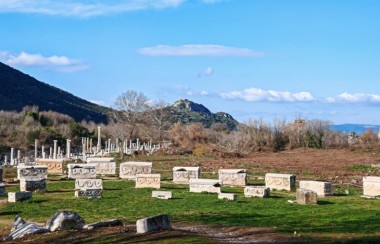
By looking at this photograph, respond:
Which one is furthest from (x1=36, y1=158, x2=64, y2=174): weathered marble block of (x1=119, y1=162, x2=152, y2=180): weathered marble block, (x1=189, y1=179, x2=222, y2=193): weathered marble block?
(x1=189, y1=179, x2=222, y2=193): weathered marble block

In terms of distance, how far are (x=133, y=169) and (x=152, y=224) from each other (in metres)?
20.1

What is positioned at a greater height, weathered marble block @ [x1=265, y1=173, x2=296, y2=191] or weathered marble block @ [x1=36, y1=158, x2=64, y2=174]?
weathered marble block @ [x1=36, y1=158, x2=64, y2=174]

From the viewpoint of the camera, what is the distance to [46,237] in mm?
18719

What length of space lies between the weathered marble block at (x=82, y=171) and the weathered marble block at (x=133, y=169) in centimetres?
222

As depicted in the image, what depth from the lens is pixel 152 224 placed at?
18.0 metres

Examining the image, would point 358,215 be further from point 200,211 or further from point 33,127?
point 33,127

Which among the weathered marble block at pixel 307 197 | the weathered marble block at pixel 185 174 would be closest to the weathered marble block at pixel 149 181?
the weathered marble block at pixel 185 174

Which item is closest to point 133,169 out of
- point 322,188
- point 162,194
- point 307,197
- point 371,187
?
point 162,194

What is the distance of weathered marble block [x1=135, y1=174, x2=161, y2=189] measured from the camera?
32.4m

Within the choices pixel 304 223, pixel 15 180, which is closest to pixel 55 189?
pixel 15 180

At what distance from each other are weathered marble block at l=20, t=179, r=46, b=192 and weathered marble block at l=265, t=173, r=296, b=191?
10968 mm

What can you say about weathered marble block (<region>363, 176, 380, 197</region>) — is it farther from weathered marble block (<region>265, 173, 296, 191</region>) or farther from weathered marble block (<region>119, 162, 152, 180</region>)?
weathered marble block (<region>119, 162, 152, 180</region>)

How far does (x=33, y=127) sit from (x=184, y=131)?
20.7 metres

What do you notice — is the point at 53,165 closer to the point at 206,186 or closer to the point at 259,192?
the point at 206,186
